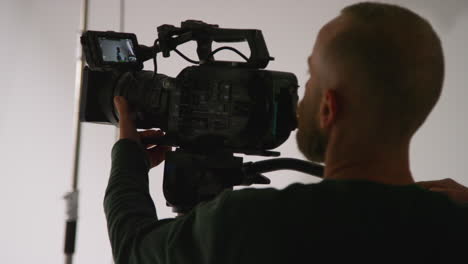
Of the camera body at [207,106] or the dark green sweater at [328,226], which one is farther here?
the camera body at [207,106]

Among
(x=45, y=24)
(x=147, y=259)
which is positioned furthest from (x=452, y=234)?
(x=45, y=24)

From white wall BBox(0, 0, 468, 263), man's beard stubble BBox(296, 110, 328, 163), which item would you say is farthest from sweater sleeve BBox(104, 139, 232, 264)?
white wall BBox(0, 0, 468, 263)

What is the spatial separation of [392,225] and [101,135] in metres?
1.48

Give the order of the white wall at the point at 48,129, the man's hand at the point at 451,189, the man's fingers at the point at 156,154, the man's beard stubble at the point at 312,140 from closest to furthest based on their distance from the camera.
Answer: the man's beard stubble at the point at 312,140, the man's hand at the point at 451,189, the man's fingers at the point at 156,154, the white wall at the point at 48,129

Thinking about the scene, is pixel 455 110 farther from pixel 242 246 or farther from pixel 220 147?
pixel 242 246

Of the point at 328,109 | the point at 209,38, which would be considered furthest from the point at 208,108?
the point at 328,109

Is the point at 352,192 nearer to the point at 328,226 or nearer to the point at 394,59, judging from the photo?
the point at 328,226

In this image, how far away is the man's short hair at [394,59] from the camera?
57 cm

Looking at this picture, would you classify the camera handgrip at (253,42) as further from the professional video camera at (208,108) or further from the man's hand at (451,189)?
the man's hand at (451,189)

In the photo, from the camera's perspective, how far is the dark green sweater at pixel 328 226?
0.52 meters

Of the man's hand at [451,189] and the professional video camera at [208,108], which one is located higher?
the professional video camera at [208,108]

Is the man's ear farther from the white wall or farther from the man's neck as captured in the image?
the white wall

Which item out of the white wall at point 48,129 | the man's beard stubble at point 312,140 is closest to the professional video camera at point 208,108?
the man's beard stubble at point 312,140

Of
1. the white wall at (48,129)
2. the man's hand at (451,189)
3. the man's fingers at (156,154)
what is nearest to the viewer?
the man's hand at (451,189)
